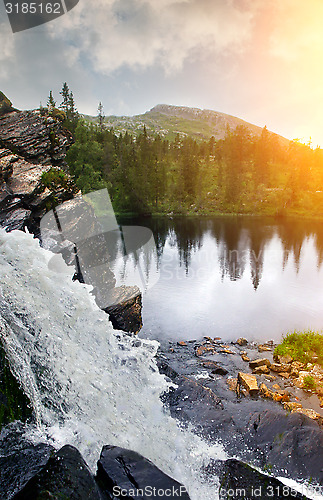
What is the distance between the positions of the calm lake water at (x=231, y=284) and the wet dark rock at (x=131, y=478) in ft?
41.4

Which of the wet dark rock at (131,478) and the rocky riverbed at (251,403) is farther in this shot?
the rocky riverbed at (251,403)

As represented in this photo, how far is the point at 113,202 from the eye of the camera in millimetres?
82188

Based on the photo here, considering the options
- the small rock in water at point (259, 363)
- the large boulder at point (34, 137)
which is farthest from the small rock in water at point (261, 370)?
the large boulder at point (34, 137)

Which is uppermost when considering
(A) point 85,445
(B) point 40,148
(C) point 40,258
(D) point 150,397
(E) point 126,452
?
(B) point 40,148

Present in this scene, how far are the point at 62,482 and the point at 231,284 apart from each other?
1011 inches

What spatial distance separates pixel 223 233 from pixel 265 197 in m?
46.6

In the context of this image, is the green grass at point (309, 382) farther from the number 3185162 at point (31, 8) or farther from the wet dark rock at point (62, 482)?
the number 3185162 at point (31, 8)

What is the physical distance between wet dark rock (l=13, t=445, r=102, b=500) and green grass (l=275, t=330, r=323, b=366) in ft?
43.2

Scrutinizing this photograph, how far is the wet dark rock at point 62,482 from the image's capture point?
4543 millimetres

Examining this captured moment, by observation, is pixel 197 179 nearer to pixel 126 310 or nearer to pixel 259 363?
pixel 126 310

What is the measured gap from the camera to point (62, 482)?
477 centimetres

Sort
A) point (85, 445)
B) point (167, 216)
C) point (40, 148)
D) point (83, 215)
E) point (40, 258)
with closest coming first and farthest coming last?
point (85, 445), point (40, 258), point (83, 215), point (40, 148), point (167, 216)

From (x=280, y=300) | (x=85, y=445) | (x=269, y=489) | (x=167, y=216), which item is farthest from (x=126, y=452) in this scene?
(x=167, y=216)

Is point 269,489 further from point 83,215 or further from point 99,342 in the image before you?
point 83,215
